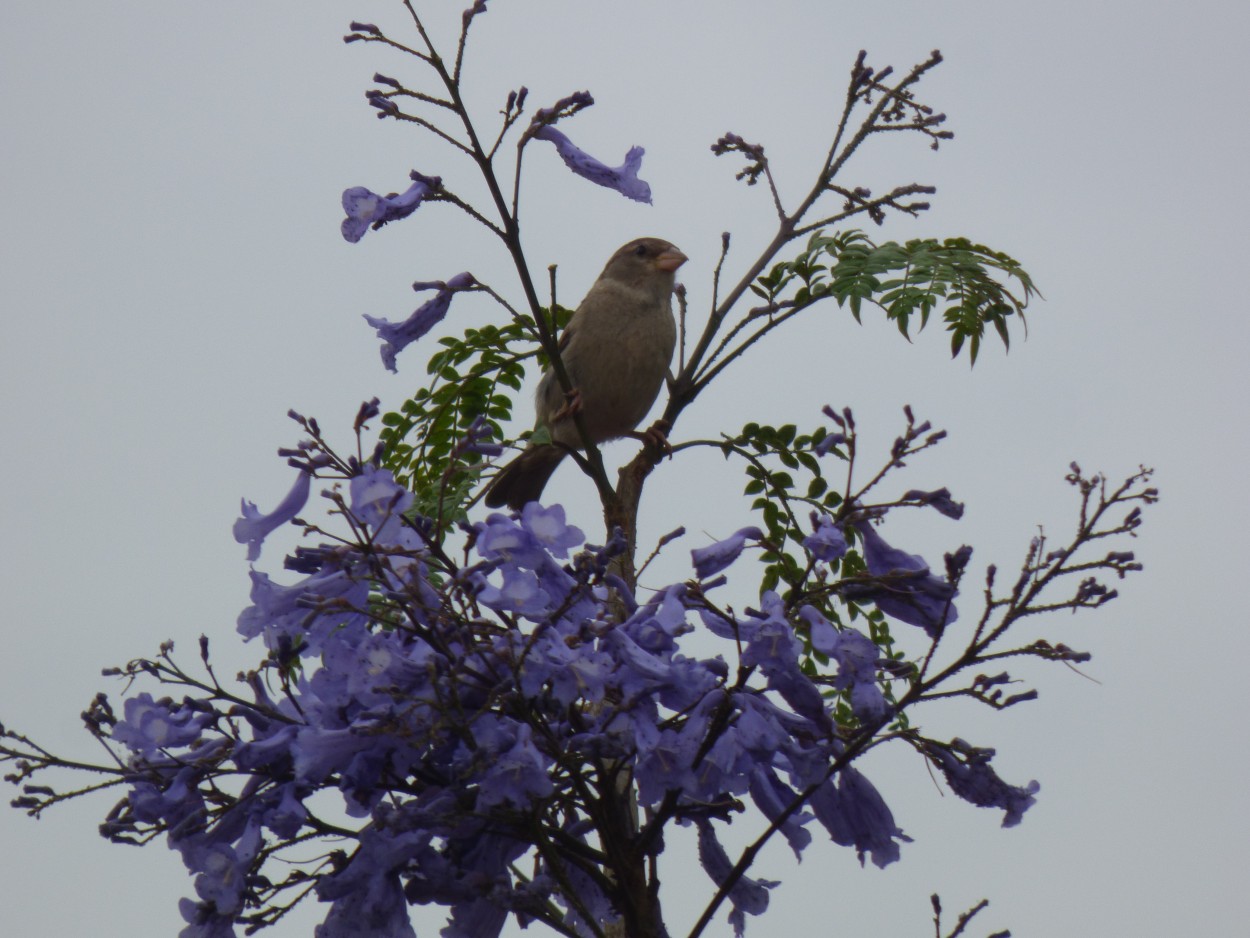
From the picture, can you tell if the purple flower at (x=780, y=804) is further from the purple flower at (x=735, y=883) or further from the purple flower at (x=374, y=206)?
the purple flower at (x=374, y=206)

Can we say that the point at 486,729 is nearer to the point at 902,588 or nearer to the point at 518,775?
the point at 518,775

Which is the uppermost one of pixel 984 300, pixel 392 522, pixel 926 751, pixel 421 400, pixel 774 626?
pixel 421 400

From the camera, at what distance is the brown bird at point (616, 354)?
6633 millimetres

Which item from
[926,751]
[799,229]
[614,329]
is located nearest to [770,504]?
[799,229]

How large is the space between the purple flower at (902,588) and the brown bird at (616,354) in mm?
4288

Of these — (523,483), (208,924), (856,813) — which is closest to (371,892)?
(208,924)

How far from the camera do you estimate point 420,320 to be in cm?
275

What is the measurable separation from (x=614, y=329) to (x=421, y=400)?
117 inches

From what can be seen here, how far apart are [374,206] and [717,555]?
0.89 m

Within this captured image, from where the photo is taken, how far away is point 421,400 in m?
3.76

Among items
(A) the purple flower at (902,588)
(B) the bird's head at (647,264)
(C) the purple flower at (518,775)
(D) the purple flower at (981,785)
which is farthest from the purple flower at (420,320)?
Result: (B) the bird's head at (647,264)

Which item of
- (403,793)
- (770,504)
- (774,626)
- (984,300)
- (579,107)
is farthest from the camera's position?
(770,504)

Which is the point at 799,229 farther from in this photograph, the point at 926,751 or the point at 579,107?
the point at 926,751

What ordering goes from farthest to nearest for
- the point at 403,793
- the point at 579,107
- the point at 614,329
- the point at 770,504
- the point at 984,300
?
1. the point at 614,329
2. the point at 770,504
3. the point at 984,300
4. the point at 579,107
5. the point at 403,793
